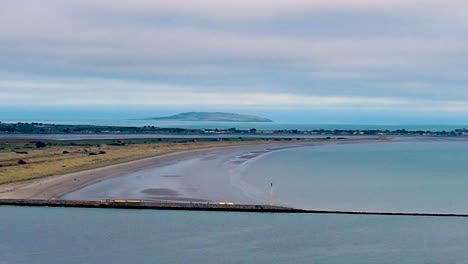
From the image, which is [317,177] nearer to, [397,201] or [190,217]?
[397,201]

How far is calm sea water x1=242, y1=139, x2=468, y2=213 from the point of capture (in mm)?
37594

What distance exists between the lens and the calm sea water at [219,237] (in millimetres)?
25344

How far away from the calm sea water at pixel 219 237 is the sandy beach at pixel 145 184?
4009mm

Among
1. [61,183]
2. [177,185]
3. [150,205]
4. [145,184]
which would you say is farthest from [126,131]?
[150,205]

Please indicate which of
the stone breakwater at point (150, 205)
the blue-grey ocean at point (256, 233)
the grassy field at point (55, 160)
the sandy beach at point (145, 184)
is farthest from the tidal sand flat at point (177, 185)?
the grassy field at point (55, 160)

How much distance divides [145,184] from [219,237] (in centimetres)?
1672

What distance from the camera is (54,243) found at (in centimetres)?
2705

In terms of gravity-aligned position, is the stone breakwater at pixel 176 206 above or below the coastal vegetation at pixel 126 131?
below

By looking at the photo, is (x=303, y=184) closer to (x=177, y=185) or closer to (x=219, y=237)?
(x=177, y=185)

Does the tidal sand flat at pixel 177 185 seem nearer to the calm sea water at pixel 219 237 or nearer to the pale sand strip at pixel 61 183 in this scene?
the pale sand strip at pixel 61 183

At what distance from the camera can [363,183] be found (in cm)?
4850

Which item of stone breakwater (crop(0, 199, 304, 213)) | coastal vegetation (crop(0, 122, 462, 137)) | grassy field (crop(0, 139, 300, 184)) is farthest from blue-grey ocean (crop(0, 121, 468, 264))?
coastal vegetation (crop(0, 122, 462, 137))

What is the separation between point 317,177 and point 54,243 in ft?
91.7

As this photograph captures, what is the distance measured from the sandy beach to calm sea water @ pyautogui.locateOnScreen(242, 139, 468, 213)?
1.91 meters
